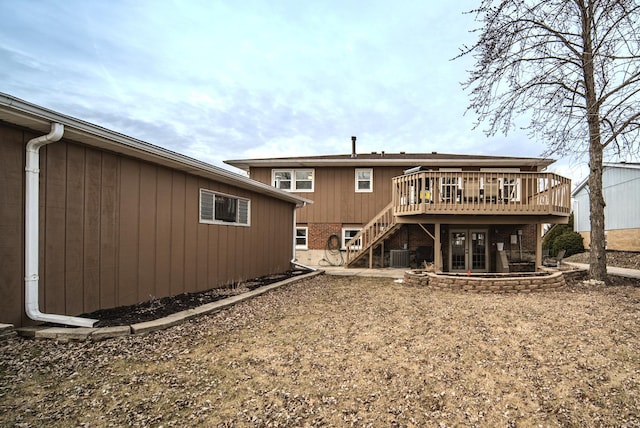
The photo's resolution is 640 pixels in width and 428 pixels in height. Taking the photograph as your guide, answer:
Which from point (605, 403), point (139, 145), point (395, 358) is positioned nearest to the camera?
point (605, 403)

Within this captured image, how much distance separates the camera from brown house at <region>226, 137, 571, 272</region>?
9.46 m

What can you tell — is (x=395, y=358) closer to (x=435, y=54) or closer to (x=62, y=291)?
(x=62, y=291)

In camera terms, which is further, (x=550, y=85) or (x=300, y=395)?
(x=550, y=85)

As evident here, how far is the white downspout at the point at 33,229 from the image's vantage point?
388 cm

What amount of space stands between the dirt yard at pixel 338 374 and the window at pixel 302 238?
8747 millimetres

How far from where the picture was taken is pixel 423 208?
30.6 feet

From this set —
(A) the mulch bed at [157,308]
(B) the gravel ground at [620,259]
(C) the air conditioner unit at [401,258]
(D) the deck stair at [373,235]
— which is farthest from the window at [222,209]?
(B) the gravel ground at [620,259]

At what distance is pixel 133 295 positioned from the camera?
5.36m

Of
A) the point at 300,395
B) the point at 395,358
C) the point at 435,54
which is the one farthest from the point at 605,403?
the point at 435,54

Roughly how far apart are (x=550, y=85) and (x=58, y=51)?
44.0ft

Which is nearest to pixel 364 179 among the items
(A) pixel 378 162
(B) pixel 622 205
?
(A) pixel 378 162

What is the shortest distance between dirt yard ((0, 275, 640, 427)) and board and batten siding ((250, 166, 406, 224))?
28.3 ft

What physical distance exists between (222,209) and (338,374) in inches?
212

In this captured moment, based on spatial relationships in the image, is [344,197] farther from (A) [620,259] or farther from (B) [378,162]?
(A) [620,259]
